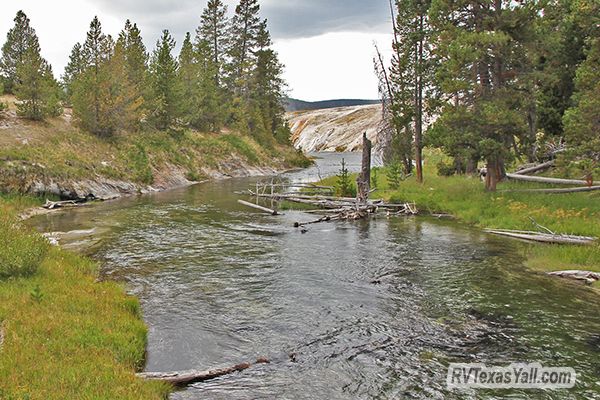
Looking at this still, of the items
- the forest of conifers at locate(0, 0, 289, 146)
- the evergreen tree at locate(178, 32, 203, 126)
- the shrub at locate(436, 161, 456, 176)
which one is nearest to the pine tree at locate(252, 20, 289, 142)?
the forest of conifers at locate(0, 0, 289, 146)

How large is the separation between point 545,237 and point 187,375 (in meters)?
16.6

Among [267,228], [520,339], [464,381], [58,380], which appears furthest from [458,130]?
[58,380]

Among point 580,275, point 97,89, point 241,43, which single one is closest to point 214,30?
point 241,43

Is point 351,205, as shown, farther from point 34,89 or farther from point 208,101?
point 208,101

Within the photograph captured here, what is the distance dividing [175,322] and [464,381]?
7.06 m

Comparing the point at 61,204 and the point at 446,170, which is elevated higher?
the point at 446,170

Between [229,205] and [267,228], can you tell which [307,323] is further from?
[229,205]

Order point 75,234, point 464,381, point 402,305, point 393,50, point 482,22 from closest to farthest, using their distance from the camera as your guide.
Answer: point 464,381 → point 402,305 → point 75,234 → point 482,22 → point 393,50

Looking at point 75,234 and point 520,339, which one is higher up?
point 75,234

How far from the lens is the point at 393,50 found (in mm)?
40312

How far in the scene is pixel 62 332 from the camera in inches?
360

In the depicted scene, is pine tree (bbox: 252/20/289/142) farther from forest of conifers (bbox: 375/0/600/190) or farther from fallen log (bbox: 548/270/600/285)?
fallen log (bbox: 548/270/600/285)

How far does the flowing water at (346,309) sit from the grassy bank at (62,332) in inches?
31.9

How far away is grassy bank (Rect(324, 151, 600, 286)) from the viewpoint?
16.6 meters
